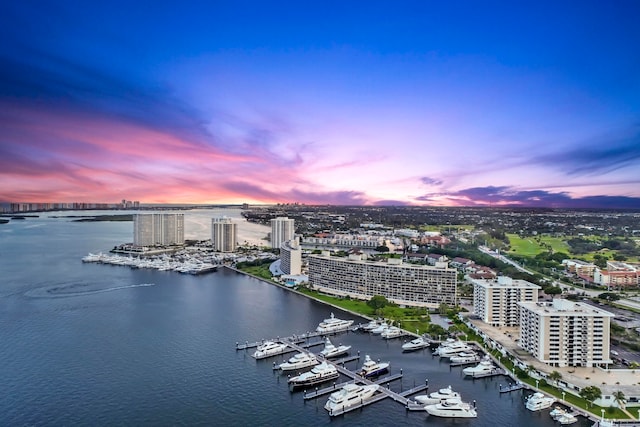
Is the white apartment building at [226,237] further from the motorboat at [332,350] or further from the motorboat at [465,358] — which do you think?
the motorboat at [465,358]

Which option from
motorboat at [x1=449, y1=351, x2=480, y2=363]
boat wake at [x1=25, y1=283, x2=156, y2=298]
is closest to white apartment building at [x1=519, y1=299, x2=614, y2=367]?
motorboat at [x1=449, y1=351, x2=480, y2=363]

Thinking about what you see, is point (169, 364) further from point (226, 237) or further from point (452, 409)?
point (226, 237)

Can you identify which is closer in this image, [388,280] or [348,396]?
[348,396]

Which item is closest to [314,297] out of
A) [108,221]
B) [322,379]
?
[322,379]

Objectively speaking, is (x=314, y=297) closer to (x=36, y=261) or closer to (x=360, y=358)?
(x=360, y=358)

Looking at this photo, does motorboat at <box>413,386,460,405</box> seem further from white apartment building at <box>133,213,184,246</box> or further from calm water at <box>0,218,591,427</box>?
white apartment building at <box>133,213,184,246</box>

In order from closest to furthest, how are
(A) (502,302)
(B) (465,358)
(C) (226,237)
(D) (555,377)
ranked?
(D) (555,377) < (B) (465,358) < (A) (502,302) < (C) (226,237)

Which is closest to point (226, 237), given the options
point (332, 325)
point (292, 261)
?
point (292, 261)
